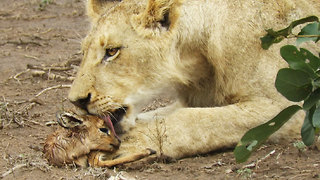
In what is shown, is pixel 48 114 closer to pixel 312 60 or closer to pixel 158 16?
pixel 158 16

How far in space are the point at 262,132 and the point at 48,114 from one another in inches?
110

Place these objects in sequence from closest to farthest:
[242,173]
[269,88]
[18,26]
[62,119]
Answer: [242,173] < [62,119] < [269,88] < [18,26]

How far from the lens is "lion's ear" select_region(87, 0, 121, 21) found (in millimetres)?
4273

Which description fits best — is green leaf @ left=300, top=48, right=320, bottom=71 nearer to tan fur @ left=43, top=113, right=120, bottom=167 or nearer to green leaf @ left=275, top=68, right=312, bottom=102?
green leaf @ left=275, top=68, right=312, bottom=102

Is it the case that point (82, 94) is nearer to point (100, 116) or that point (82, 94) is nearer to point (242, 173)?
point (100, 116)

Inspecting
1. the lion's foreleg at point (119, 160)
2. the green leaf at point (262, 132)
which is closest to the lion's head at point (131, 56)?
the lion's foreleg at point (119, 160)

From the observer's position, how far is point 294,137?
3.71m

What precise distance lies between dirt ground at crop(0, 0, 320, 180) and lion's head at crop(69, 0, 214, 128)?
0.48 metres

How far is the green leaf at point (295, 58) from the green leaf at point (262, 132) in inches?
8.0

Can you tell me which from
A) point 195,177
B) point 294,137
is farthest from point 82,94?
point 294,137

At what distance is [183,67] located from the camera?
3893 mm

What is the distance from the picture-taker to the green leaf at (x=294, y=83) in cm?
234

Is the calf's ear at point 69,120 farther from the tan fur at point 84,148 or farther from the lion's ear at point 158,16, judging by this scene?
the lion's ear at point 158,16

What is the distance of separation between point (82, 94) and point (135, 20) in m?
0.60
